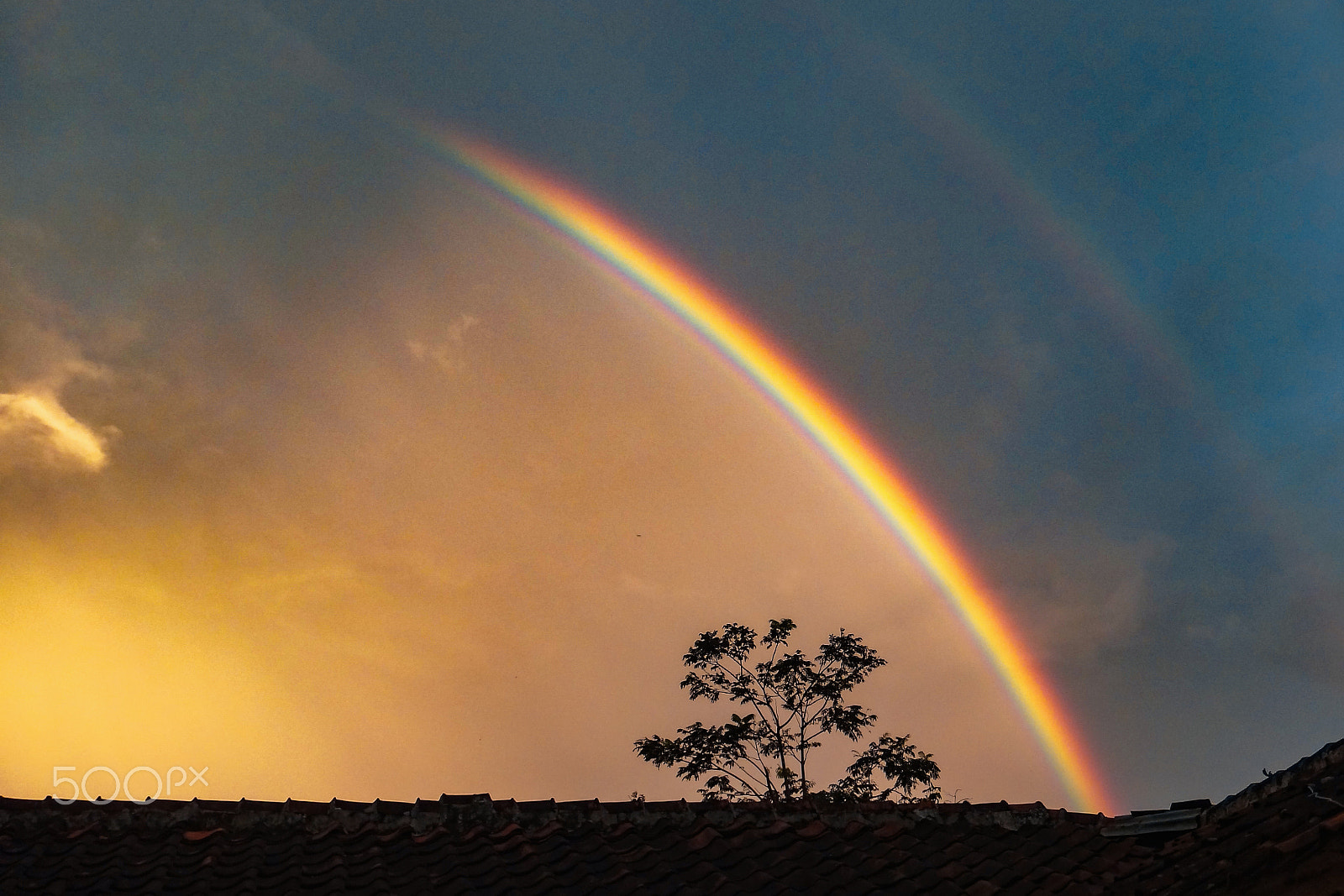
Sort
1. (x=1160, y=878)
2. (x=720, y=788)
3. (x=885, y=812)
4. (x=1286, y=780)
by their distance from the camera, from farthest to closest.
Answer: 1. (x=720, y=788)
2. (x=885, y=812)
3. (x=1286, y=780)
4. (x=1160, y=878)

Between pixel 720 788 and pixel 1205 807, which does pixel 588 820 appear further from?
pixel 720 788

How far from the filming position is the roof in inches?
286

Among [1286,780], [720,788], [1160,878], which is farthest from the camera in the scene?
[720,788]

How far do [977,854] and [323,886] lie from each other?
208 inches

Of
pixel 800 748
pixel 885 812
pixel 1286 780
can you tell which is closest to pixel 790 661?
pixel 800 748

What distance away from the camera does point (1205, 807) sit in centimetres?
793

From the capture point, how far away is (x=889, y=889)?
23.9 ft

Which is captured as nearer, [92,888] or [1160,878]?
[1160,878]

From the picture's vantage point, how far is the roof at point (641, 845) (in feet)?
23.8

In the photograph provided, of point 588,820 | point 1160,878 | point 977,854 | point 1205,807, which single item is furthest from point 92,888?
point 1205,807

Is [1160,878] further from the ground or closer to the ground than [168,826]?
closer to the ground

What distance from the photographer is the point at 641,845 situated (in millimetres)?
8281

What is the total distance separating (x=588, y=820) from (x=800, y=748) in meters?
14.6

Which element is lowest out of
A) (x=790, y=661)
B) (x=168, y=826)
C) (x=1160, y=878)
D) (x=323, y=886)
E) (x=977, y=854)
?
(x=1160, y=878)
